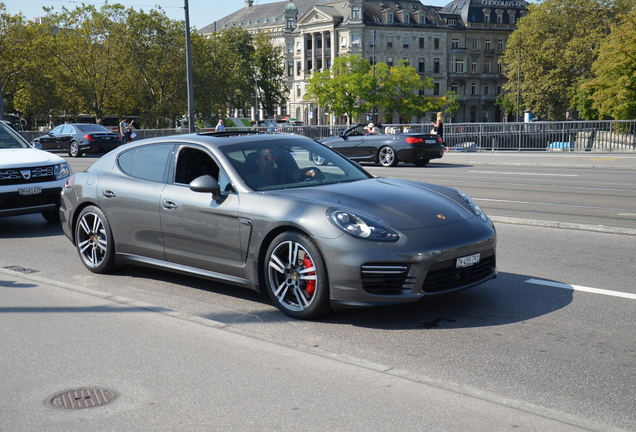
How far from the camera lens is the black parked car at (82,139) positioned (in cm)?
3478

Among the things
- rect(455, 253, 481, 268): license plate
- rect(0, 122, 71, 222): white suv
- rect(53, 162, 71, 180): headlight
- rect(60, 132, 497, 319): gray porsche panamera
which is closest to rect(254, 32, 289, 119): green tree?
rect(53, 162, 71, 180): headlight

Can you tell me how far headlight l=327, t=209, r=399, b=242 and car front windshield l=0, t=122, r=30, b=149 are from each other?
8230 mm

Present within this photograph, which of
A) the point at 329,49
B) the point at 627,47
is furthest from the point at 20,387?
the point at 329,49

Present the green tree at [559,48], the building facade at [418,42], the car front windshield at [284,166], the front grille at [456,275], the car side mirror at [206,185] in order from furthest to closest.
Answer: the building facade at [418,42]
the green tree at [559,48]
the car front windshield at [284,166]
the car side mirror at [206,185]
the front grille at [456,275]

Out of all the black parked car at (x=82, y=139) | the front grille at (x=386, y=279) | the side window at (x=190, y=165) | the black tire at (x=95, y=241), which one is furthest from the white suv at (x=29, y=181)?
the black parked car at (x=82, y=139)

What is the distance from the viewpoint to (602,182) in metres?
17.0

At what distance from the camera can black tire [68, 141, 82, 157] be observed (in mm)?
35125

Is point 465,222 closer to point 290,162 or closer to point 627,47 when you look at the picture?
point 290,162

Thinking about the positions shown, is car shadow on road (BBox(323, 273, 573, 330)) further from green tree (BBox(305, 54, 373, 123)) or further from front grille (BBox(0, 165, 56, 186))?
green tree (BBox(305, 54, 373, 123))

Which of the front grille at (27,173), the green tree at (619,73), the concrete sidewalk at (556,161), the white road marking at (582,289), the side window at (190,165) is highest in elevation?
the green tree at (619,73)

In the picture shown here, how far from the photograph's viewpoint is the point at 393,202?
595 centimetres

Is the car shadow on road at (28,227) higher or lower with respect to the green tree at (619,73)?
lower

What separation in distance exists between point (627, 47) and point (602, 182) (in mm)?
40661

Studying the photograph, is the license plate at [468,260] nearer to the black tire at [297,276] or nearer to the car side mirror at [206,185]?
the black tire at [297,276]
